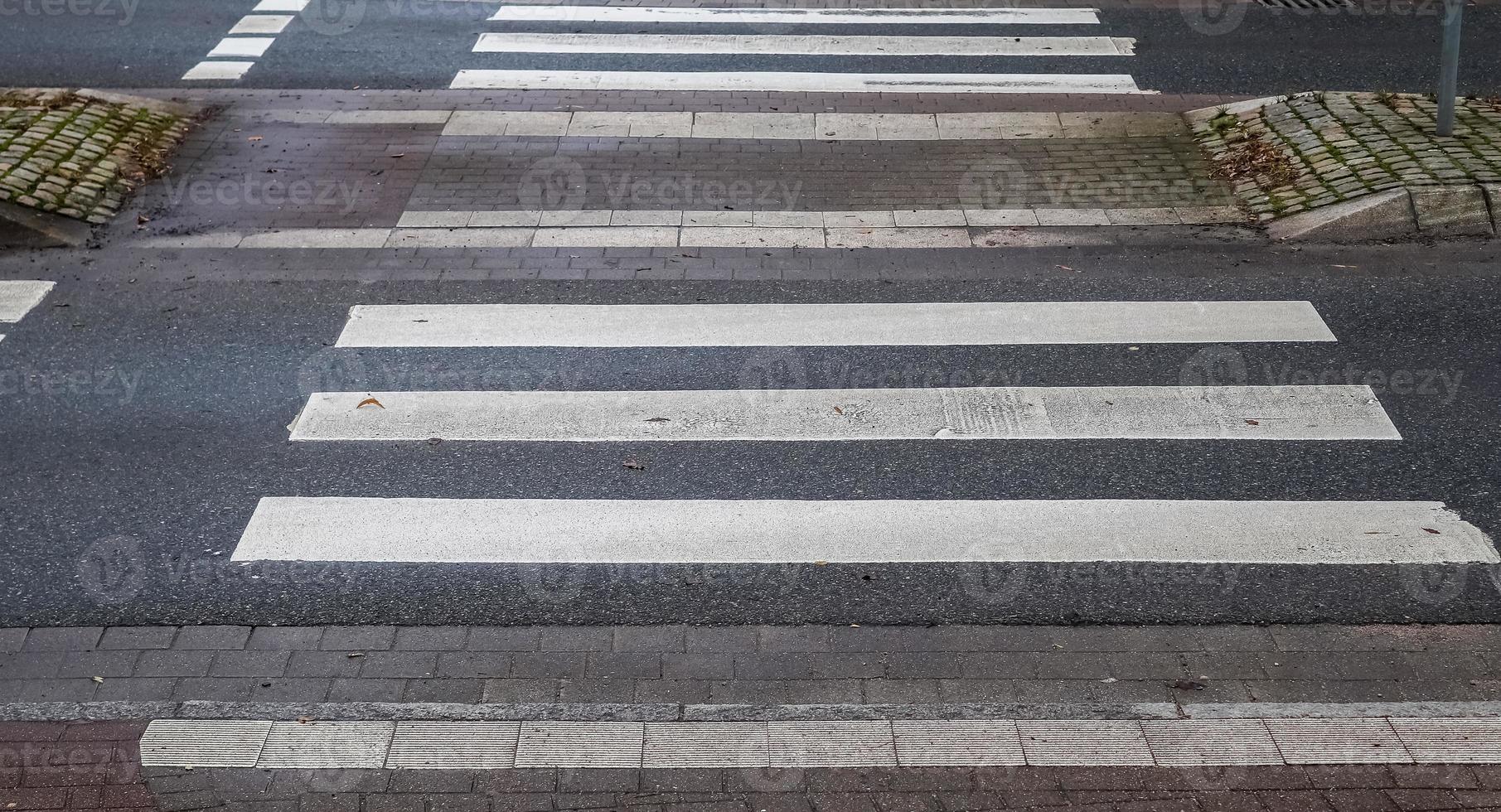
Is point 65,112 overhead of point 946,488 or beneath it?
overhead

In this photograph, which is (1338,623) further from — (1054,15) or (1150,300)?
(1054,15)

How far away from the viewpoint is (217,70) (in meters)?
12.1

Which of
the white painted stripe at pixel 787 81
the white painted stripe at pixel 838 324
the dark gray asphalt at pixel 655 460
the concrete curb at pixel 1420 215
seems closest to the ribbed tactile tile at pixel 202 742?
the dark gray asphalt at pixel 655 460

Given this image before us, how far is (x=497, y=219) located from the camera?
9.24 metres

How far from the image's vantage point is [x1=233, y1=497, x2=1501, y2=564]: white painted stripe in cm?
568

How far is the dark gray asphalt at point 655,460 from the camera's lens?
544 cm

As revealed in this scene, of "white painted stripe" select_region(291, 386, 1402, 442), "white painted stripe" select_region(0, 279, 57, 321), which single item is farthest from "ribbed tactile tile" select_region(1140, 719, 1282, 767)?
"white painted stripe" select_region(0, 279, 57, 321)

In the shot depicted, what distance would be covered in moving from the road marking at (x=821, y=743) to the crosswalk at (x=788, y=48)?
802 cm

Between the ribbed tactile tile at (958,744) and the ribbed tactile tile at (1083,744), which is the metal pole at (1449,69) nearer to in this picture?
the ribbed tactile tile at (1083,744)

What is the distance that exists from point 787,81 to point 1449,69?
5467 mm

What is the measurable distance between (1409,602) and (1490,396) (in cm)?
210

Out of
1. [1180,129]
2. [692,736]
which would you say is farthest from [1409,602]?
[1180,129]

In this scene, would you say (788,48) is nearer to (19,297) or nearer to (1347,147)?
(1347,147)

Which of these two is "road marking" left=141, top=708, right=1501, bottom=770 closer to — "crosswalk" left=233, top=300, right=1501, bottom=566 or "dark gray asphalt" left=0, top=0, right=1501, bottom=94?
"crosswalk" left=233, top=300, right=1501, bottom=566
